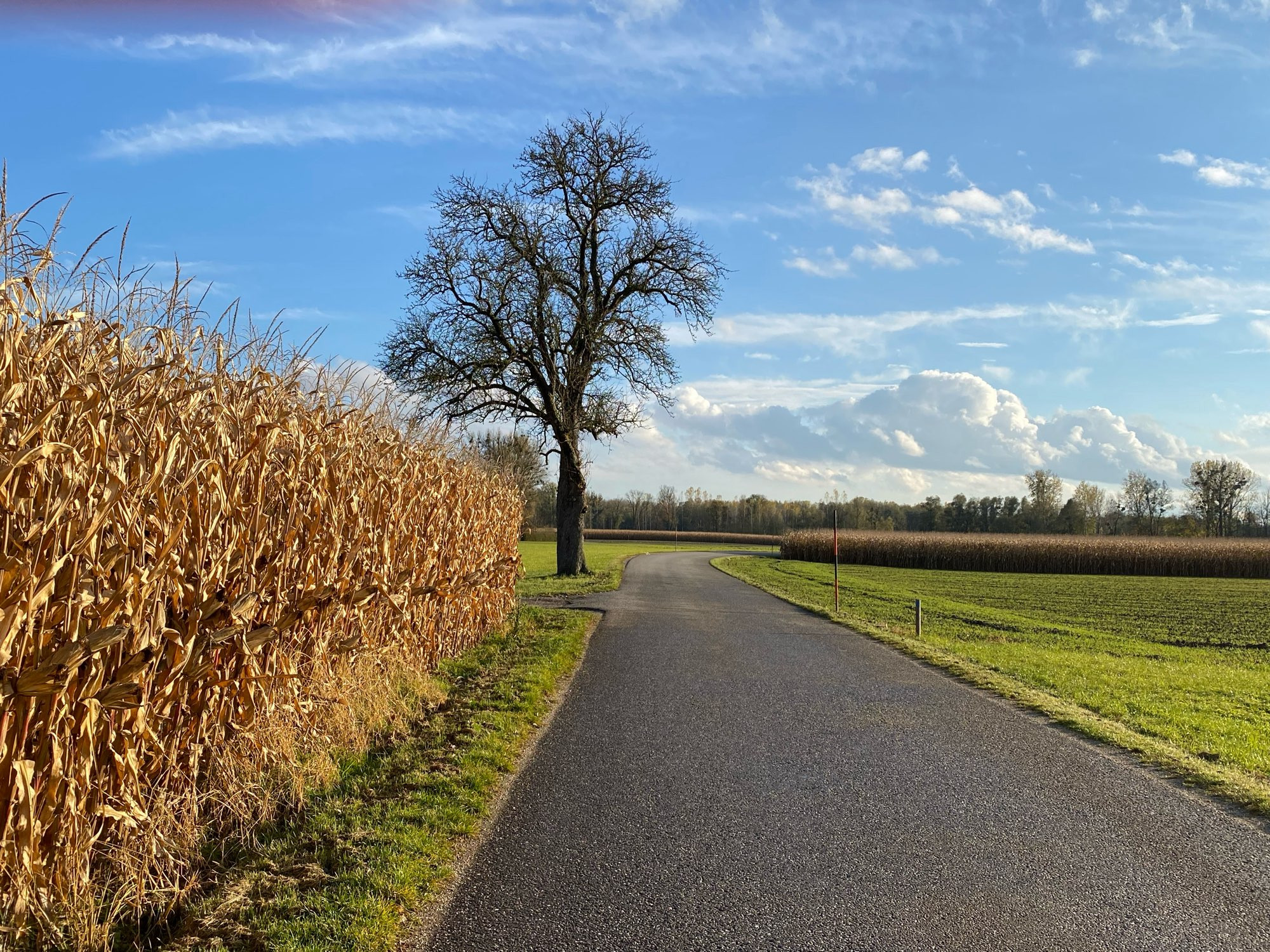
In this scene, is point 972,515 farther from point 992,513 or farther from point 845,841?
point 845,841

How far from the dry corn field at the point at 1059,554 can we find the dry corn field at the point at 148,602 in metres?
52.4

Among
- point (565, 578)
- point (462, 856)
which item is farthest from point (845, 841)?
point (565, 578)

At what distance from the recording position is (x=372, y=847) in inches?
169

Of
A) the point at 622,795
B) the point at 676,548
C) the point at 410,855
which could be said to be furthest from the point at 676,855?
the point at 676,548

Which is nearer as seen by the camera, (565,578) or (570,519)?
(565,578)

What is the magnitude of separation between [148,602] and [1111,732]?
755 centimetres

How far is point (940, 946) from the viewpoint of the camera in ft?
11.3

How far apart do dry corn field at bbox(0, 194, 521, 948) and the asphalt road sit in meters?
1.47

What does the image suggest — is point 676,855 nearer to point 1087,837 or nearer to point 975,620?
point 1087,837

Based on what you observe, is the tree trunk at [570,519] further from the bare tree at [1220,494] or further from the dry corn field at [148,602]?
the bare tree at [1220,494]

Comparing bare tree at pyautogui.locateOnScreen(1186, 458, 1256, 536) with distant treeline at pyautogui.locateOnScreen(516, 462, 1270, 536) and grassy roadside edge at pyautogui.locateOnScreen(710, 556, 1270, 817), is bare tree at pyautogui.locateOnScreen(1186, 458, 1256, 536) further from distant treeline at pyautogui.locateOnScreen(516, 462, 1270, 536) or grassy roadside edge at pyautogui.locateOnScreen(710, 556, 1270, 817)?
grassy roadside edge at pyautogui.locateOnScreen(710, 556, 1270, 817)

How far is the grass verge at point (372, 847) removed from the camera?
11.3 feet

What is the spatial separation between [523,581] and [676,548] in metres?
52.0

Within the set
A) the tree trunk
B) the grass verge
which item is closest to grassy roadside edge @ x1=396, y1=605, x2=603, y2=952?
the grass verge
